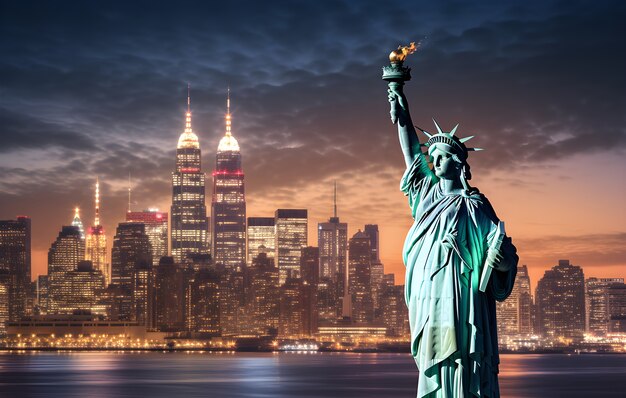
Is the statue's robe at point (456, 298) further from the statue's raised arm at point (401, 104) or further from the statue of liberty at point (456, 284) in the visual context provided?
the statue's raised arm at point (401, 104)

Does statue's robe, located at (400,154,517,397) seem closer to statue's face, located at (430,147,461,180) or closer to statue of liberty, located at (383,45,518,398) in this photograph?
statue of liberty, located at (383,45,518,398)

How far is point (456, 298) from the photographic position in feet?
35.1

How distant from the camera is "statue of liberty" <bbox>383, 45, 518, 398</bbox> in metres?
10.7

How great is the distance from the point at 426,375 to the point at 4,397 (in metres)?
60.2

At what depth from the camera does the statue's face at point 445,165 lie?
1121cm

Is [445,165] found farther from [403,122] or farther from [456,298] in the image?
[456,298]

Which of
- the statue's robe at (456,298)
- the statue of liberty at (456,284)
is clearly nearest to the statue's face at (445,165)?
the statue of liberty at (456,284)

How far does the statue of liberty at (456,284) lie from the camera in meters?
10.7

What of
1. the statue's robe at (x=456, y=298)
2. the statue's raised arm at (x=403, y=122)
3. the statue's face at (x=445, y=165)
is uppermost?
the statue's raised arm at (x=403, y=122)

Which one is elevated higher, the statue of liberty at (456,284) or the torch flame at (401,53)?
the torch flame at (401,53)

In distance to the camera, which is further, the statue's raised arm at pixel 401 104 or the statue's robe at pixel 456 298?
the statue's raised arm at pixel 401 104

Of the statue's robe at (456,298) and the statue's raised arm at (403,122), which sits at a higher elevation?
the statue's raised arm at (403,122)

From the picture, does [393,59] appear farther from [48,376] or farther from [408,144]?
[48,376]

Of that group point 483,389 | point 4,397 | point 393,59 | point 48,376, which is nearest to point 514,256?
point 483,389
